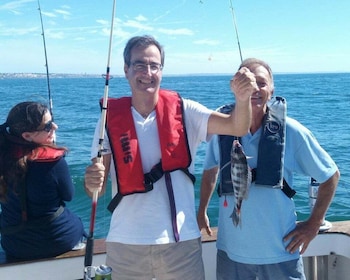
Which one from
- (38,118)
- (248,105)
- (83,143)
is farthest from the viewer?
(83,143)

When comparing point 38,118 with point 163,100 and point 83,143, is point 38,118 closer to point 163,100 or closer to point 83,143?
point 163,100

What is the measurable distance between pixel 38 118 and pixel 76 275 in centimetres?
118

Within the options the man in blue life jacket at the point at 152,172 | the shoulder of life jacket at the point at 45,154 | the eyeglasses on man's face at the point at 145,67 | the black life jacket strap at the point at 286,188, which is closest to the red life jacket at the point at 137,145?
the man in blue life jacket at the point at 152,172

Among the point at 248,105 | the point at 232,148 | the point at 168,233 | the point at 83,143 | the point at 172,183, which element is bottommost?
the point at 83,143

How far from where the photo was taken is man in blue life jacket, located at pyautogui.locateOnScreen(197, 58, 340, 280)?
2582mm

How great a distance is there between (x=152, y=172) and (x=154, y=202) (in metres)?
0.17

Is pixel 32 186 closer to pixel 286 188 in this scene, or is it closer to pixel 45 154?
pixel 45 154

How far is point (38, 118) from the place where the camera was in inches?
125

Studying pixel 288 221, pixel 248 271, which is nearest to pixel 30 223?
pixel 248 271

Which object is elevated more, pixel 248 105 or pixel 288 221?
pixel 248 105

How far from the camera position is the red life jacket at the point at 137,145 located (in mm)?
2555

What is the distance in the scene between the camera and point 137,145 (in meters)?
2.62

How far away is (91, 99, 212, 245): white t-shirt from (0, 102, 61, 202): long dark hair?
72 cm

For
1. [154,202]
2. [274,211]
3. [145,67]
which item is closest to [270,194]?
[274,211]
